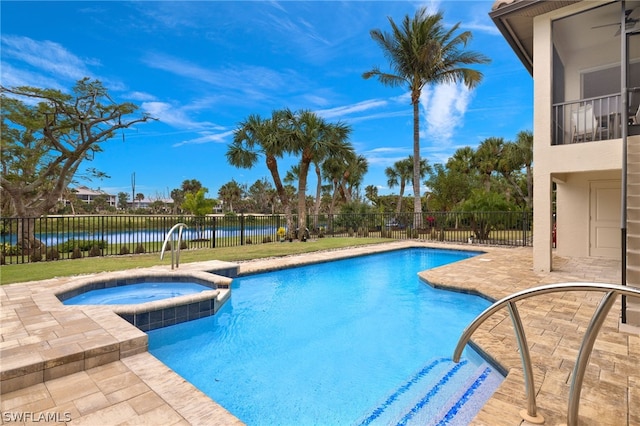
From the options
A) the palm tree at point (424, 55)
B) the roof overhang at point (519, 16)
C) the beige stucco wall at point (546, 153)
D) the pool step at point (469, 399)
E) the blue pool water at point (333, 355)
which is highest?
the palm tree at point (424, 55)

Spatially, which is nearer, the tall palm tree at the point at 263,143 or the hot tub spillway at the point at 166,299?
the hot tub spillway at the point at 166,299

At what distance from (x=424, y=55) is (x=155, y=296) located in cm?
1540

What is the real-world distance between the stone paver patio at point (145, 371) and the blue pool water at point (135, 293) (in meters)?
0.84

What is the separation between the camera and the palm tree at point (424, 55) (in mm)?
15664

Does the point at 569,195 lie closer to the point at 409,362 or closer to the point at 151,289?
the point at 409,362

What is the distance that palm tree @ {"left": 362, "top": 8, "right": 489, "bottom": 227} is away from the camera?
15664 millimetres

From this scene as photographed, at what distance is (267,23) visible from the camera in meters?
16.8

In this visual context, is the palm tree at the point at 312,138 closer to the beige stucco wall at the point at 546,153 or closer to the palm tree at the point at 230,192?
the beige stucco wall at the point at 546,153

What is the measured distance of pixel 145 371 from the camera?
9.62ft

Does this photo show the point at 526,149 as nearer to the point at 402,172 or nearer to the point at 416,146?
the point at 402,172

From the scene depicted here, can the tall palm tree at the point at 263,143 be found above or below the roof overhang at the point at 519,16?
below

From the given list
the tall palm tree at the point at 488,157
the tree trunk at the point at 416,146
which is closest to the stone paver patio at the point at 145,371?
the tree trunk at the point at 416,146

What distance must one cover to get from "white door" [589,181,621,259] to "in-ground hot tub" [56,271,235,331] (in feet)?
31.0

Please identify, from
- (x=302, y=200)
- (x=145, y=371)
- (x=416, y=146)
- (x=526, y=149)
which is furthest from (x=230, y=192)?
(x=145, y=371)
